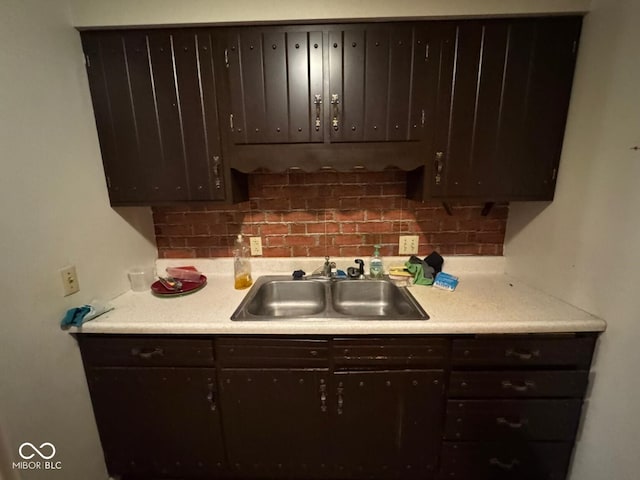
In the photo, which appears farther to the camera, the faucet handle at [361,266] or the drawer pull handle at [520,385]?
the faucet handle at [361,266]

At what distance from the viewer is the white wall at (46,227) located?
0.93 meters

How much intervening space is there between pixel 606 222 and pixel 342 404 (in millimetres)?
1281

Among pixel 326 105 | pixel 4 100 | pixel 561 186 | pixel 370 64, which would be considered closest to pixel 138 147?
pixel 4 100

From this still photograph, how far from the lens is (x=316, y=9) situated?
3.70 ft

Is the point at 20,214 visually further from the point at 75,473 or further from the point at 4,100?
the point at 75,473

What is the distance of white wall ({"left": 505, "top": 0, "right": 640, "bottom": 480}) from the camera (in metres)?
0.97

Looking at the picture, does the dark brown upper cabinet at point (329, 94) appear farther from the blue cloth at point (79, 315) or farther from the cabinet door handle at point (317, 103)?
the blue cloth at point (79, 315)

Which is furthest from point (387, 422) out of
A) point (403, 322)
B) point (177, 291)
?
point (177, 291)

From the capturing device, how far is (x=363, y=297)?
62.5 inches

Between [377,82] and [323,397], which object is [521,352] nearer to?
[323,397]

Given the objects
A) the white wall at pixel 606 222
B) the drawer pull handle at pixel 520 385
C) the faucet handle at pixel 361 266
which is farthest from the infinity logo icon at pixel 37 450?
the white wall at pixel 606 222

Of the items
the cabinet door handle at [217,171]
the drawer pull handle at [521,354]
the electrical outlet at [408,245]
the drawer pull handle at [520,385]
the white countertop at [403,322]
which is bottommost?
the drawer pull handle at [520,385]

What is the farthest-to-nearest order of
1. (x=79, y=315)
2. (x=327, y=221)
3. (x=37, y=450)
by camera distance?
(x=327, y=221) < (x=79, y=315) < (x=37, y=450)

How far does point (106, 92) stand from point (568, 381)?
2350 millimetres
